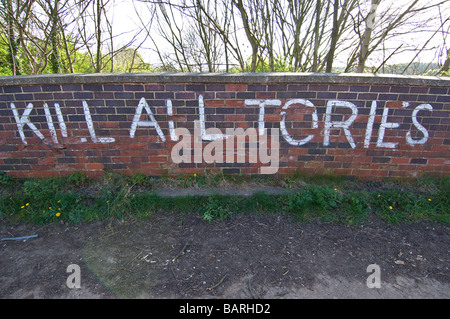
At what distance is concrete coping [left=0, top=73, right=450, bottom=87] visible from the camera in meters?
2.89

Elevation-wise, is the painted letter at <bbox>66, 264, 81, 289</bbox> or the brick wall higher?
the brick wall

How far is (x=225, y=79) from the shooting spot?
2936mm

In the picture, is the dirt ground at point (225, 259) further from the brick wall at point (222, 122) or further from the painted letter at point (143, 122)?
the painted letter at point (143, 122)

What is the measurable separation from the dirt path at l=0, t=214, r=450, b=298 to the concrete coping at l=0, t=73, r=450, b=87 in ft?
5.32

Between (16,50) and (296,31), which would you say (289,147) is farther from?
(16,50)

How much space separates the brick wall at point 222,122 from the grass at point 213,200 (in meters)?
0.17

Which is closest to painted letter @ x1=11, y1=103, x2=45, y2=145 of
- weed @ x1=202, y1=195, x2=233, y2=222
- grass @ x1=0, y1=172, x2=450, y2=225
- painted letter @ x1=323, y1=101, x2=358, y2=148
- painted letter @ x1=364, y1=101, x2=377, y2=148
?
grass @ x1=0, y1=172, x2=450, y2=225

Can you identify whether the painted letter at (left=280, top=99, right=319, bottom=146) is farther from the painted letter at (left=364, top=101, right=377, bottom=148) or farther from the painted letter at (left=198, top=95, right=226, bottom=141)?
the painted letter at (left=198, top=95, right=226, bottom=141)

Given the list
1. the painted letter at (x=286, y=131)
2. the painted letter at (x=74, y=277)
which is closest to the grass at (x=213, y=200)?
the painted letter at (x=286, y=131)

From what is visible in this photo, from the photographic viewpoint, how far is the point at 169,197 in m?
3.06

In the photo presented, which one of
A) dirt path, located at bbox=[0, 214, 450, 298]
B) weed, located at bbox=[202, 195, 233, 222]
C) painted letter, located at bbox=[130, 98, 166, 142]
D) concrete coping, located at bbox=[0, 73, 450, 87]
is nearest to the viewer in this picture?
dirt path, located at bbox=[0, 214, 450, 298]

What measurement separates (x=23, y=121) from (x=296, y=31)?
549 centimetres

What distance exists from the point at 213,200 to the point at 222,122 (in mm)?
991

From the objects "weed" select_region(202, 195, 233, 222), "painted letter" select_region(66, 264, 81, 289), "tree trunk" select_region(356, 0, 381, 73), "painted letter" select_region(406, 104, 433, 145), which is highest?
"tree trunk" select_region(356, 0, 381, 73)
